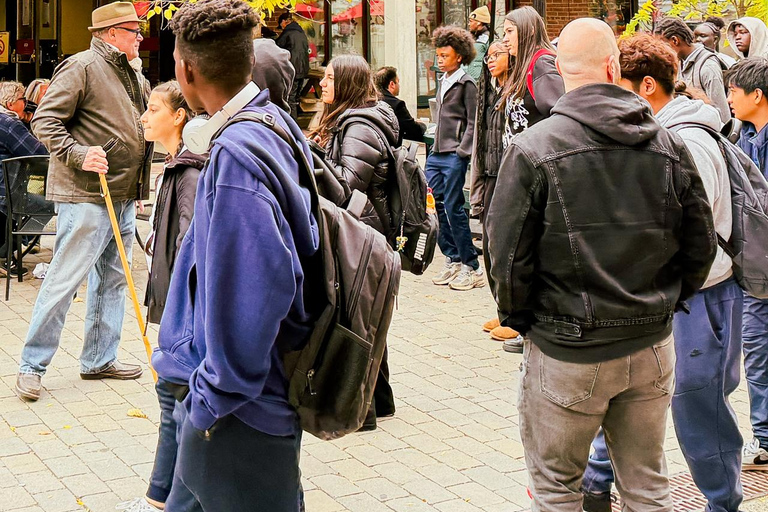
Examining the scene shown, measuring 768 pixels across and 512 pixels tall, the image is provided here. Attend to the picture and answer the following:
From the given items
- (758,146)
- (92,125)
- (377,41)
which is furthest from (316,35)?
(758,146)

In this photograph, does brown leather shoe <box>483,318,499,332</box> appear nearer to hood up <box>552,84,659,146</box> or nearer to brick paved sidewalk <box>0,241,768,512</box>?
brick paved sidewalk <box>0,241,768,512</box>

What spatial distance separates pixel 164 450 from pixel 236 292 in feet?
5.96

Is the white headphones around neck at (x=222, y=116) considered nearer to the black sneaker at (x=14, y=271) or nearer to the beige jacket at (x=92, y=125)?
the beige jacket at (x=92, y=125)

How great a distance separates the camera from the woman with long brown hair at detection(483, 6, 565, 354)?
22.8ft

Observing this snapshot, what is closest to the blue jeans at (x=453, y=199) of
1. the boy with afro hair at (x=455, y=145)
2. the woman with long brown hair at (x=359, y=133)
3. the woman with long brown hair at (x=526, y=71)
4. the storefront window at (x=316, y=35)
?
the boy with afro hair at (x=455, y=145)

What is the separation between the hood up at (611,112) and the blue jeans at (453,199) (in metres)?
6.04

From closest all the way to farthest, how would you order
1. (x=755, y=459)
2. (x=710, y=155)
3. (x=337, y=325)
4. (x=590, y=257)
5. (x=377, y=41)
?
(x=337, y=325), (x=590, y=257), (x=710, y=155), (x=755, y=459), (x=377, y=41)

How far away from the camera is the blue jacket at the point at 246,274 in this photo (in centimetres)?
274

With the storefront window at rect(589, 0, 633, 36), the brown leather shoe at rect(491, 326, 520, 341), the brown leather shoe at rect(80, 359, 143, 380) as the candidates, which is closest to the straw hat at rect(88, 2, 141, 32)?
the brown leather shoe at rect(80, 359, 143, 380)

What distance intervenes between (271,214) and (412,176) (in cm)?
332

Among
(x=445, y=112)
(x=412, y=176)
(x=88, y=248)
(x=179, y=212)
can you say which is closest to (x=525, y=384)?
(x=179, y=212)

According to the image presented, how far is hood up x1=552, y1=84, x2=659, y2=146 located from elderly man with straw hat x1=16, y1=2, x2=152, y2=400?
11.6 feet

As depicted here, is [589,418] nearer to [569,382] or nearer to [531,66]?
[569,382]

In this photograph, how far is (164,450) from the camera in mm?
4355
